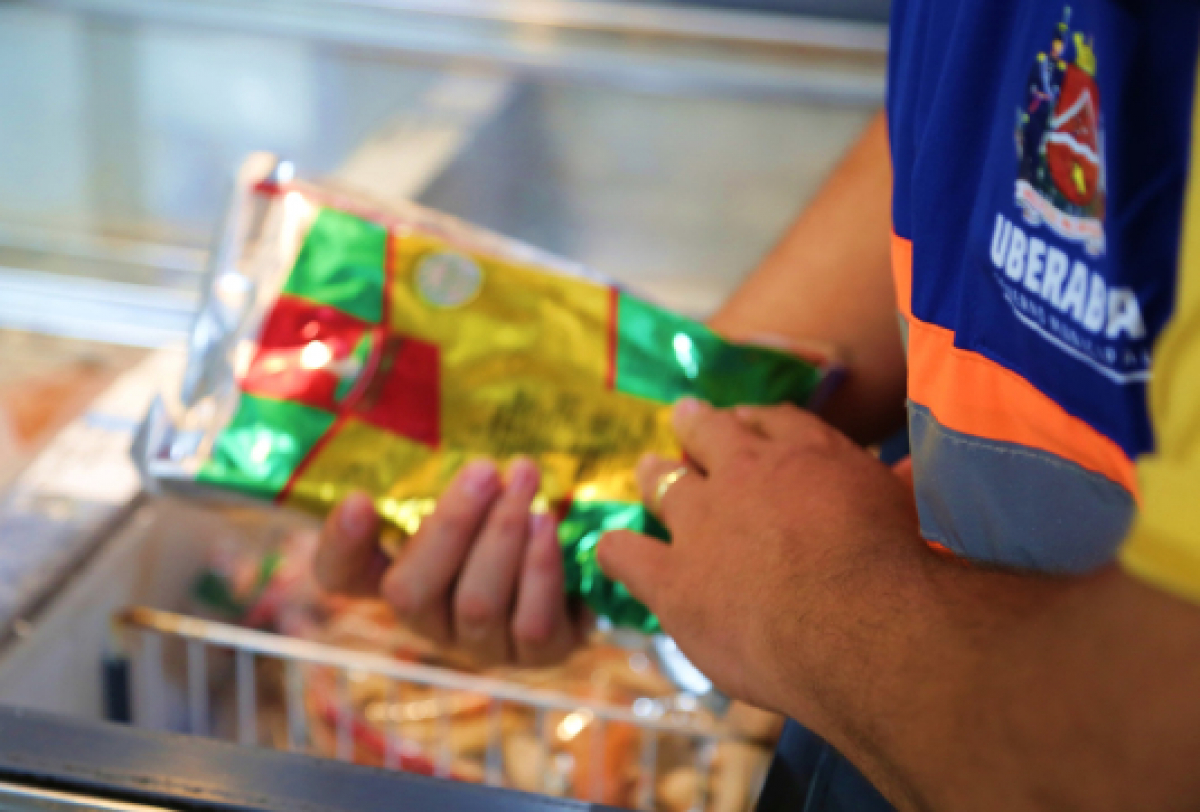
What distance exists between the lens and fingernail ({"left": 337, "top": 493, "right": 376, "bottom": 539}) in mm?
753

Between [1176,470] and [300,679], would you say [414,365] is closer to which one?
[300,679]

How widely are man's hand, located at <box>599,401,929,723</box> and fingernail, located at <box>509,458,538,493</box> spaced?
8 centimetres

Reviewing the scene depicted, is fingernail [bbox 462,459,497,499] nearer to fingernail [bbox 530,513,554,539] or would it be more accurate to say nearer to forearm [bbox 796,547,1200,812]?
fingernail [bbox 530,513,554,539]

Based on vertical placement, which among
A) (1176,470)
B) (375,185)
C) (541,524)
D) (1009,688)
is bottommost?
(375,185)

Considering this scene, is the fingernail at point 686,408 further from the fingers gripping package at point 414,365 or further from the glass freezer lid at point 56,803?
the glass freezer lid at point 56,803

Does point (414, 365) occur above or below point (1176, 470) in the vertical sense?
below

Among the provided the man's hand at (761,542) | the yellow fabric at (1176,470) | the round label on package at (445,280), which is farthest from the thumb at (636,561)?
the yellow fabric at (1176,470)

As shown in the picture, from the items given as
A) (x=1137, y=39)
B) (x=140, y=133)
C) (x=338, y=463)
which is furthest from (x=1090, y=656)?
(x=140, y=133)

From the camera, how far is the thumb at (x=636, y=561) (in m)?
0.64

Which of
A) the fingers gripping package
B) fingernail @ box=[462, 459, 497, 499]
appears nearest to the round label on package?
the fingers gripping package

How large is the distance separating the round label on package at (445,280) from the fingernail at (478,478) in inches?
5.2

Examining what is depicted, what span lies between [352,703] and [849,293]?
63 cm

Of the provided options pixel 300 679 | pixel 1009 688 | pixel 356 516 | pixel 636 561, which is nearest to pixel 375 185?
pixel 300 679

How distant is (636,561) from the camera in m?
0.66
